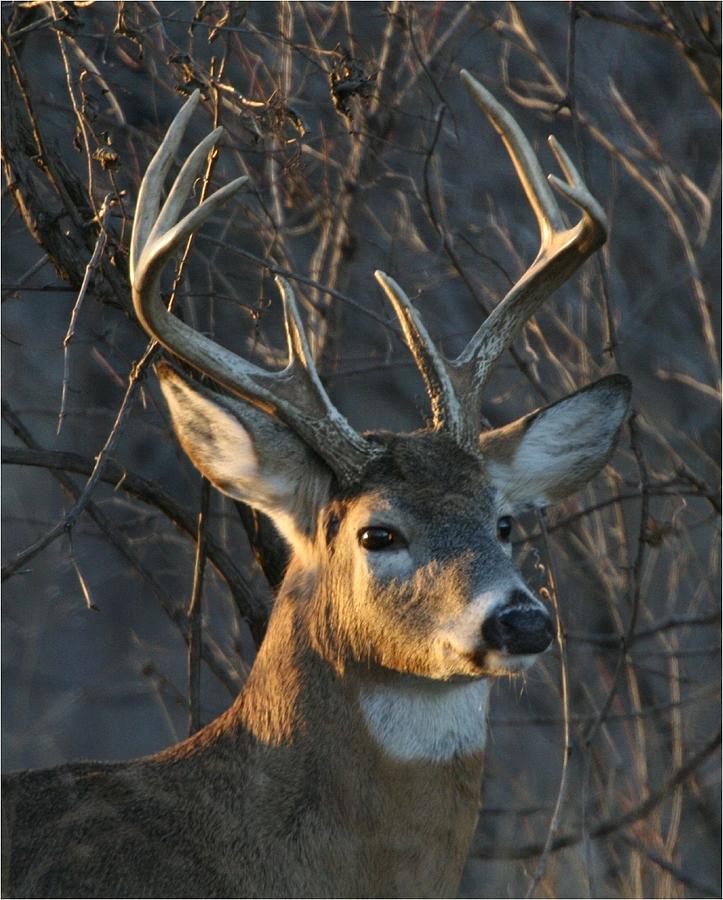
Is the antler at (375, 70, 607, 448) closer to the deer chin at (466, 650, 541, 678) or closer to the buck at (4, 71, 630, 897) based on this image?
the buck at (4, 71, 630, 897)

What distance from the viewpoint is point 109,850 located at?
4438mm

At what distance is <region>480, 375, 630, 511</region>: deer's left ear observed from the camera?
4984 mm

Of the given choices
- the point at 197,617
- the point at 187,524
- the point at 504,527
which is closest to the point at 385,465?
the point at 504,527

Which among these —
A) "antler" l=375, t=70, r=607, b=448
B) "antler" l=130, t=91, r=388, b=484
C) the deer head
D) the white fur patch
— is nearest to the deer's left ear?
the deer head

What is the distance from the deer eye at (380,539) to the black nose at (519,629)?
16.4 inches

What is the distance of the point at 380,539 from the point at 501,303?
815 mm

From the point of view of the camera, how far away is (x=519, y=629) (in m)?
4.10

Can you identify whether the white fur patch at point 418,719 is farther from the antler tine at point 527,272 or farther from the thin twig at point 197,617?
the thin twig at point 197,617

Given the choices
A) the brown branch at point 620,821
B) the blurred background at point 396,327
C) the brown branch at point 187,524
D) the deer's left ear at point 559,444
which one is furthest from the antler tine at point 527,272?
the brown branch at point 620,821

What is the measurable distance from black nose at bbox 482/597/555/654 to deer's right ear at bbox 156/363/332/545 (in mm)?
755

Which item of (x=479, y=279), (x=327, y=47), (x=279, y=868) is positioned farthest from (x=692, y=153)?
(x=279, y=868)

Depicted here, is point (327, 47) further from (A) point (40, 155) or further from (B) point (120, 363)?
(B) point (120, 363)

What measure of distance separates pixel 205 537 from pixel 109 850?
146cm

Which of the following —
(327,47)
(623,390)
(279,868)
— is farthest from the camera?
(327,47)
